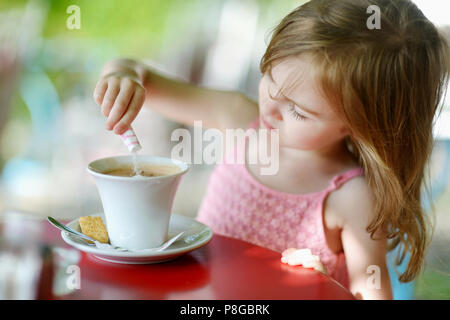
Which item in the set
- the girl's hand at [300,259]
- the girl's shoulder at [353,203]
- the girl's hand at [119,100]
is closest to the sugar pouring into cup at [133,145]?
the girl's hand at [119,100]

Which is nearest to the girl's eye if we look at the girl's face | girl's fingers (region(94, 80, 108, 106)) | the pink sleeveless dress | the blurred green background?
the girl's face

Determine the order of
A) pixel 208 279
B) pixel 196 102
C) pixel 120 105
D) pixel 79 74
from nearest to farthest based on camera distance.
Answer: pixel 208 279, pixel 120 105, pixel 196 102, pixel 79 74

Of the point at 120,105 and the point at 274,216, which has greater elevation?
A: the point at 120,105

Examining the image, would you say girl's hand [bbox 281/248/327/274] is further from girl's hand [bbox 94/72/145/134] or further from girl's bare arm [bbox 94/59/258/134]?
girl's bare arm [bbox 94/59/258/134]

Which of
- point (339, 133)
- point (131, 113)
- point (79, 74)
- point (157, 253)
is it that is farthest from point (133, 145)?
point (79, 74)

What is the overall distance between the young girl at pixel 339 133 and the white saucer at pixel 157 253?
0.45ft

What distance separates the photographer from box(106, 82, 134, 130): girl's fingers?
2.38ft

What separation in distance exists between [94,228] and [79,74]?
4.42 feet

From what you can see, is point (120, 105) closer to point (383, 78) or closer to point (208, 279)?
point (208, 279)

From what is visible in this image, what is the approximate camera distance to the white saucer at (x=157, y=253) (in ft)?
2.05

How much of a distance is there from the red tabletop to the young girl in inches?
2.1

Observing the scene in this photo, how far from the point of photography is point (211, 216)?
1.11m

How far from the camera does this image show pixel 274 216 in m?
1.05

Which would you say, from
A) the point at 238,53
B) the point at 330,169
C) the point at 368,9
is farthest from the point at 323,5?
the point at 238,53
